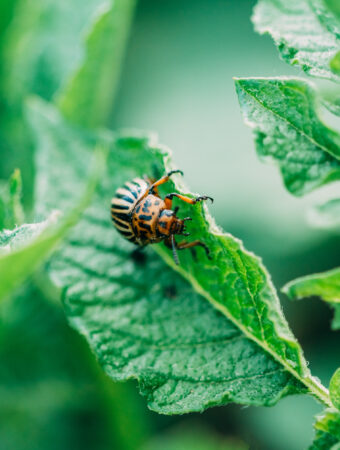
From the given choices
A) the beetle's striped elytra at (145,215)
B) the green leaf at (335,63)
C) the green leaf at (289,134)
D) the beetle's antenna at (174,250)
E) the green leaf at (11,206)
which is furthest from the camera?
the beetle's striped elytra at (145,215)

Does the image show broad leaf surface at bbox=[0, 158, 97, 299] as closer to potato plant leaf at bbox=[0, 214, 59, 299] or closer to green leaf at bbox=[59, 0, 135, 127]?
potato plant leaf at bbox=[0, 214, 59, 299]

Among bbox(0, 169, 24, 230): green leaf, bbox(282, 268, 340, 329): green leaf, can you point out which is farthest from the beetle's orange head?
bbox(282, 268, 340, 329): green leaf

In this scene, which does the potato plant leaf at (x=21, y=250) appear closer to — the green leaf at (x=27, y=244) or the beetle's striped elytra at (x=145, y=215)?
the green leaf at (x=27, y=244)

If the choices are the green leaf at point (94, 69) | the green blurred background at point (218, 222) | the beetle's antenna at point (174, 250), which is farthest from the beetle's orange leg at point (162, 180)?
the green blurred background at point (218, 222)

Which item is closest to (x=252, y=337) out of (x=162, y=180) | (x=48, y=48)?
(x=162, y=180)

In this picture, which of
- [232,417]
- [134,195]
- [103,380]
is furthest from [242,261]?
[232,417]

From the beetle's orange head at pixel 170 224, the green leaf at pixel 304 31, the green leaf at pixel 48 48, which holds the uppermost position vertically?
the green leaf at pixel 48 48

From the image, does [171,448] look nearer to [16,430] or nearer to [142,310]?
[16,430]
